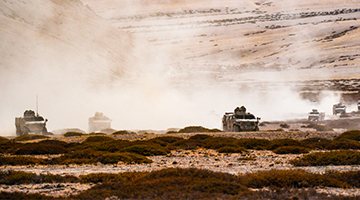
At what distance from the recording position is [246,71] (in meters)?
141

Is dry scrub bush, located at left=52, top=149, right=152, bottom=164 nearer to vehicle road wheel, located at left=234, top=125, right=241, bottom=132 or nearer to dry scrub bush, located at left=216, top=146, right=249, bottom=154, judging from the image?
dry scrub bush, located at left=216, top=146, right=249, bottom=154

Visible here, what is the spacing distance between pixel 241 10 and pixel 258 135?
177 meters

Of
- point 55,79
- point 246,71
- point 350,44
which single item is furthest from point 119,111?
point 350,44

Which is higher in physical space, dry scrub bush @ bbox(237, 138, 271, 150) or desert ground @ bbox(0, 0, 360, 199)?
A: desert ground @ bbox(0, 0, 360, 199)

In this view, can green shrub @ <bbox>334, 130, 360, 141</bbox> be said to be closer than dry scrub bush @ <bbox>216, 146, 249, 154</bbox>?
No

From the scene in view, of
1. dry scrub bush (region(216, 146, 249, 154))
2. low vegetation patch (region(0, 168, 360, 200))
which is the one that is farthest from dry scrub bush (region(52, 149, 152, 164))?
dry scrub bush (region(216, 146, 249, 154))

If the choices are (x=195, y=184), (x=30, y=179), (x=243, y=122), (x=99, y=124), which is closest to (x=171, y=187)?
(x=195, y=184)

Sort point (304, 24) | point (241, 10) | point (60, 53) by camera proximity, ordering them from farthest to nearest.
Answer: point (241, 10)
point (304, 24)
point (60, 53)

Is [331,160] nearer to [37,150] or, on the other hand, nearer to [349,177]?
[349,177]

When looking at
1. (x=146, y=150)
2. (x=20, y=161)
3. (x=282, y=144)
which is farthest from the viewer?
(x=282, y=144)

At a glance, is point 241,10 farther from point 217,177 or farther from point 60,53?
point 217,177

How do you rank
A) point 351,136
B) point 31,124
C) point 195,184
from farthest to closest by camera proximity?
point 31,124
point 351,136
point 195,184

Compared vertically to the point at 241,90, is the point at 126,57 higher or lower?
higher

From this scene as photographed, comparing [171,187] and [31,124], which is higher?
[31,124]
